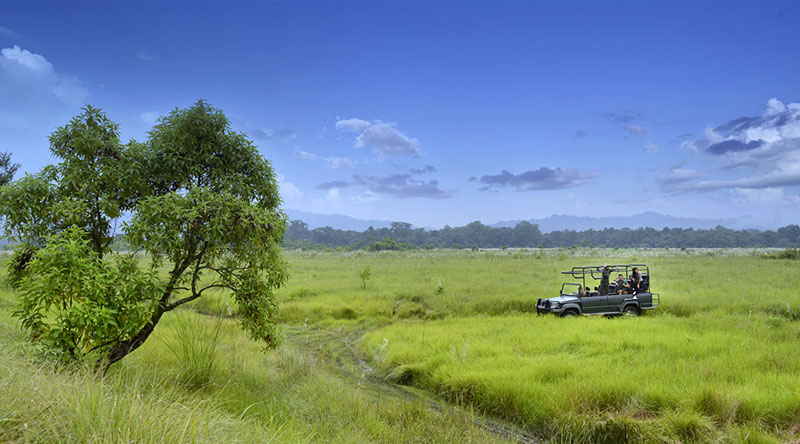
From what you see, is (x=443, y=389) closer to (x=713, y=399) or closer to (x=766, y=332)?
(x=713, y=399)

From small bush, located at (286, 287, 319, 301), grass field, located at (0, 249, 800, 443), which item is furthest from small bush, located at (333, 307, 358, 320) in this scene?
small bush, located at (286, 287, 319, 301)

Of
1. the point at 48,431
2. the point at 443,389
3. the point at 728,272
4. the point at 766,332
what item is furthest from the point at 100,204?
the point at 728,272

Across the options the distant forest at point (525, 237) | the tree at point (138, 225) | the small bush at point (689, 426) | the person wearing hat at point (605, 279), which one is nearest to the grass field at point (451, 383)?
the small bush at point (689, 426)

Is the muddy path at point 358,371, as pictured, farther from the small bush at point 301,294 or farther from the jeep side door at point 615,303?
the jeep side door at point 615,303

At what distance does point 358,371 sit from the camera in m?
12.1

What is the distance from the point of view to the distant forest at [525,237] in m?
131

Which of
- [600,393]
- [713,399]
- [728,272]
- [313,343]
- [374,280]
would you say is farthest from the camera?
[728,272]

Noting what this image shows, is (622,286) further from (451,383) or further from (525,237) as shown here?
(525,237)

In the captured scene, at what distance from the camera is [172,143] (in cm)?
899

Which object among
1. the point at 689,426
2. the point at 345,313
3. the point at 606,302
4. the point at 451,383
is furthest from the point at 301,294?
the point at 689,426

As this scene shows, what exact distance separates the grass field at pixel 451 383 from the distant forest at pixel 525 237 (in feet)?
366

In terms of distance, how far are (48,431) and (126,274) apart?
4.22m

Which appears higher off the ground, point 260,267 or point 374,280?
point 260,267

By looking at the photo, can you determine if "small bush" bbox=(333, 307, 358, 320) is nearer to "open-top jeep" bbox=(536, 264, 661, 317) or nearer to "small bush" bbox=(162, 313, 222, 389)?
"open-top jeep" bbox=(536, 264, 661, 317)
